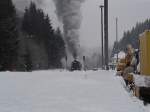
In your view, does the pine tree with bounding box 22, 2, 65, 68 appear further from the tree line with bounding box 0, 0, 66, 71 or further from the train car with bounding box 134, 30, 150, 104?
the train car with bounding box 134, 30, 150, 104

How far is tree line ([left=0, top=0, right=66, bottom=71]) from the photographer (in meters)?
69.1

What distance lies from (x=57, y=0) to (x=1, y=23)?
15405mm

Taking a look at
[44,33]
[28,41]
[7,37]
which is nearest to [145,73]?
[7,37]

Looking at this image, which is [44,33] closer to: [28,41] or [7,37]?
[28,41]

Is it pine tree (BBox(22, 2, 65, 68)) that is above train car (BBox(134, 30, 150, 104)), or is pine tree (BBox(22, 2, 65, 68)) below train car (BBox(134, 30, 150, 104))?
above

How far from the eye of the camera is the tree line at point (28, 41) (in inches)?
2721

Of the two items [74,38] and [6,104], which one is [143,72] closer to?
[6,104]

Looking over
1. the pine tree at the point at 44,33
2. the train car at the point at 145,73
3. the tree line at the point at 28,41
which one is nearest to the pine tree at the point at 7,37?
the tree line at the point at 28,41

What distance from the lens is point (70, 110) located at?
1281cm

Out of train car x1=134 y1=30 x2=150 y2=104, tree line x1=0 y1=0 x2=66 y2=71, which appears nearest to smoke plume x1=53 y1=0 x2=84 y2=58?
tree line x1=0 y1=0 x2=66 y2=71

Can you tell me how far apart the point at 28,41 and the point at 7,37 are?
18.3 metres

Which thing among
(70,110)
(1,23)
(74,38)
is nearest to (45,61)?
(74,38)

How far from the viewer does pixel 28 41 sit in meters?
87.7

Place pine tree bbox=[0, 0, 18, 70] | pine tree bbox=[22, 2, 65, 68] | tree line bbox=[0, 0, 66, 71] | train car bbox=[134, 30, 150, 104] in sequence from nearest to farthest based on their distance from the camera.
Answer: train car bbox=[134, 30, 150, 104] < pine tree bbox=[0, 0, 18, 70] < tree line bbox=[0, 0, 66, 71] < pine tree bbox=[22, 2, 65, 68]
